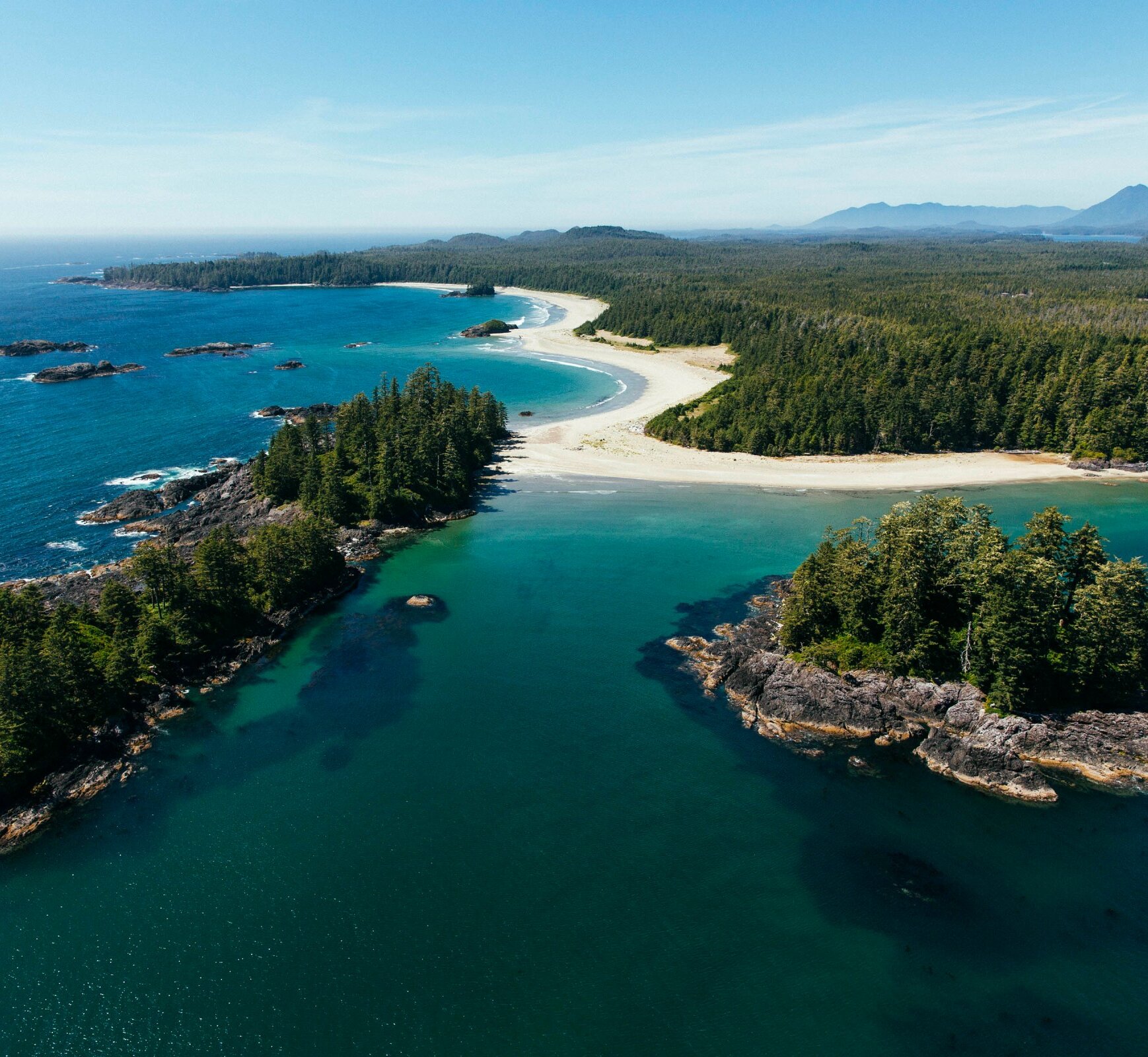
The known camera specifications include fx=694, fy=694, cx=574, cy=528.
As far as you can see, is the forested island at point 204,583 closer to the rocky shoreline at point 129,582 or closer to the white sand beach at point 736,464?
the rocky shoreline at point 129,582

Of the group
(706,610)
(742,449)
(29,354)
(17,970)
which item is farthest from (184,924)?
(29,354)

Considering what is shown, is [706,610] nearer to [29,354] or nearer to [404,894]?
[404,894]

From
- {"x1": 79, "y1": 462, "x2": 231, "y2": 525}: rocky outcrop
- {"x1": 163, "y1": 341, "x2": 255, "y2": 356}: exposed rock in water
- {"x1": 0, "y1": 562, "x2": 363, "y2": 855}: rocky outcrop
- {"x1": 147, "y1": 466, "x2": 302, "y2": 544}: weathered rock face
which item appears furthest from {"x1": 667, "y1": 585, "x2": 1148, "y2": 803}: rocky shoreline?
{"x1": 163, "y1": 341, "x2": 255, "y2": 356}: exposed rock in water

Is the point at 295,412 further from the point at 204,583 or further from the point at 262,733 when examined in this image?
the point at 262,733

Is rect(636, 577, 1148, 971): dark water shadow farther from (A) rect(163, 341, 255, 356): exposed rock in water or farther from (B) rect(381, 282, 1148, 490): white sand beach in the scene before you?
(A) rect(163, 341, 255, 356): exposed rock in water

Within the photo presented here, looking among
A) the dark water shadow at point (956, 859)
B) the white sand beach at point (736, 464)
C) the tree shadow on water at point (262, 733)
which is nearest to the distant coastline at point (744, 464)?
the white sand beach at point (736, 464)

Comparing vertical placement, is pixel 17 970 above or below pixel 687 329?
below
